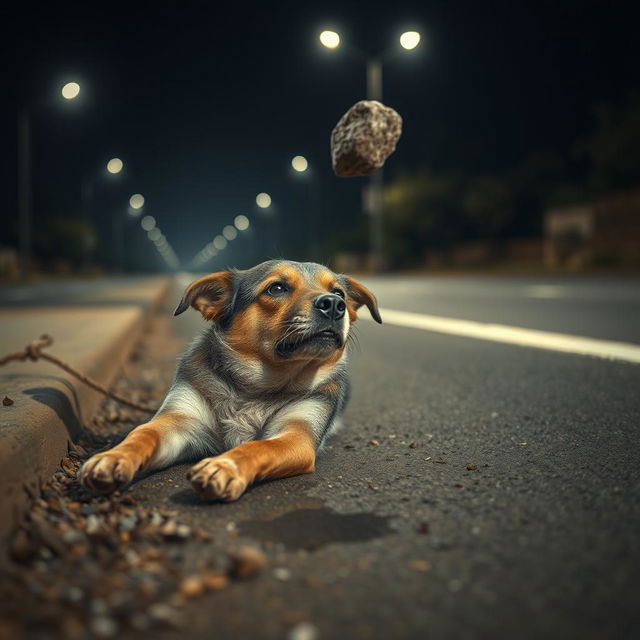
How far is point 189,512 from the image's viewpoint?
9.34ft

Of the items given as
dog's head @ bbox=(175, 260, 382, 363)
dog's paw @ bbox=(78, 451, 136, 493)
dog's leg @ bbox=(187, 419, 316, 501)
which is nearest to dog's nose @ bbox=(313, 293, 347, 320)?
dog's head @ bbox=(175, 260, 382, 363)

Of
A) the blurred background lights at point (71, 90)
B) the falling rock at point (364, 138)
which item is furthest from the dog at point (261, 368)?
the blurred background lights at point (71, 90)

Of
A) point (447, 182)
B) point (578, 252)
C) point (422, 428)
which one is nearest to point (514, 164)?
point (447, 182)

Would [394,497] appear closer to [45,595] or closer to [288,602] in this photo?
[288,602]

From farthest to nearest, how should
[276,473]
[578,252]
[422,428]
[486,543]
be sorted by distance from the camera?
[578,252], [422,428], [276,473], [486,543]

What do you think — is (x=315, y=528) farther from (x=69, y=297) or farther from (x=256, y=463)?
(x=69, y=297)

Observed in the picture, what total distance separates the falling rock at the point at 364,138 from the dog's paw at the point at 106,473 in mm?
1690

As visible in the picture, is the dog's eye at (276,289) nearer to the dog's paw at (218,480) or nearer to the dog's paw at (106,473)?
the dog's paw at (218,480)

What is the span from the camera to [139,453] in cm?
308

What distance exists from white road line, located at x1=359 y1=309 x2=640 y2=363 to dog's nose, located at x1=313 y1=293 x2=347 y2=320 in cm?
435

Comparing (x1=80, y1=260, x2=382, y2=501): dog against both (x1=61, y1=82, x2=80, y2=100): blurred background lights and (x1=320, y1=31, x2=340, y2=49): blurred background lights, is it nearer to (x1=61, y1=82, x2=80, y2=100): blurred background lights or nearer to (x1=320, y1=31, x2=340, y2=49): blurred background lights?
(x1=320, y1=31, x2=340, y2=49): blurred background lights

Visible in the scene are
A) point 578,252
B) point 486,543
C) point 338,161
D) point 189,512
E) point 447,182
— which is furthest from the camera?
point 447,182

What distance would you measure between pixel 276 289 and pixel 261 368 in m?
0.41

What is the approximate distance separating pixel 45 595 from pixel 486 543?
4.51 feet
